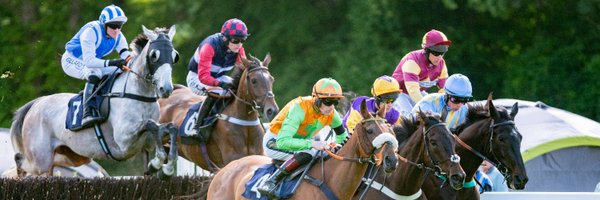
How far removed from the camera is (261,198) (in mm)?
9219

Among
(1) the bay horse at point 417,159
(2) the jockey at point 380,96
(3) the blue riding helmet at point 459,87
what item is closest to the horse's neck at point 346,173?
(1) the bay horse at point 417,159

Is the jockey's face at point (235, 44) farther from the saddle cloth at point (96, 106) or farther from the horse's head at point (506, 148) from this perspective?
the horse's head at point (506, 148)

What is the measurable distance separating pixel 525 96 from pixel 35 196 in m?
10.6

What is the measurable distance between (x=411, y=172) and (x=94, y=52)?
164 inches

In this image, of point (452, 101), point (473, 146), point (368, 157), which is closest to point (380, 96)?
point (452, 101)

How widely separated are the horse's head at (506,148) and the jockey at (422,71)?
Answer: 1184 millimetres

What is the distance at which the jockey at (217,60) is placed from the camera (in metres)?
12.2

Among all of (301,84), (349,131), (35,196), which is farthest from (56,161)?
(301,84)

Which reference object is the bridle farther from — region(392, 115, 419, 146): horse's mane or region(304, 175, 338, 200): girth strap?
region(304, 175, 338, 200): girth strap

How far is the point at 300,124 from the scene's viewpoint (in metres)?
9.27

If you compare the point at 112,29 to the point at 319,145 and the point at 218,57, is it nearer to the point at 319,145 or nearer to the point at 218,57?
the point at 218,57

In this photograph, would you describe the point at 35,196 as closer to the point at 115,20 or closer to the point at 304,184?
the point at 115,20

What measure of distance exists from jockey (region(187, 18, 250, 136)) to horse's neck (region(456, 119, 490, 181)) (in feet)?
10.2

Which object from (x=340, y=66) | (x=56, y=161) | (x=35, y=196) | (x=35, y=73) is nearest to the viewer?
(x=35, y=196)
